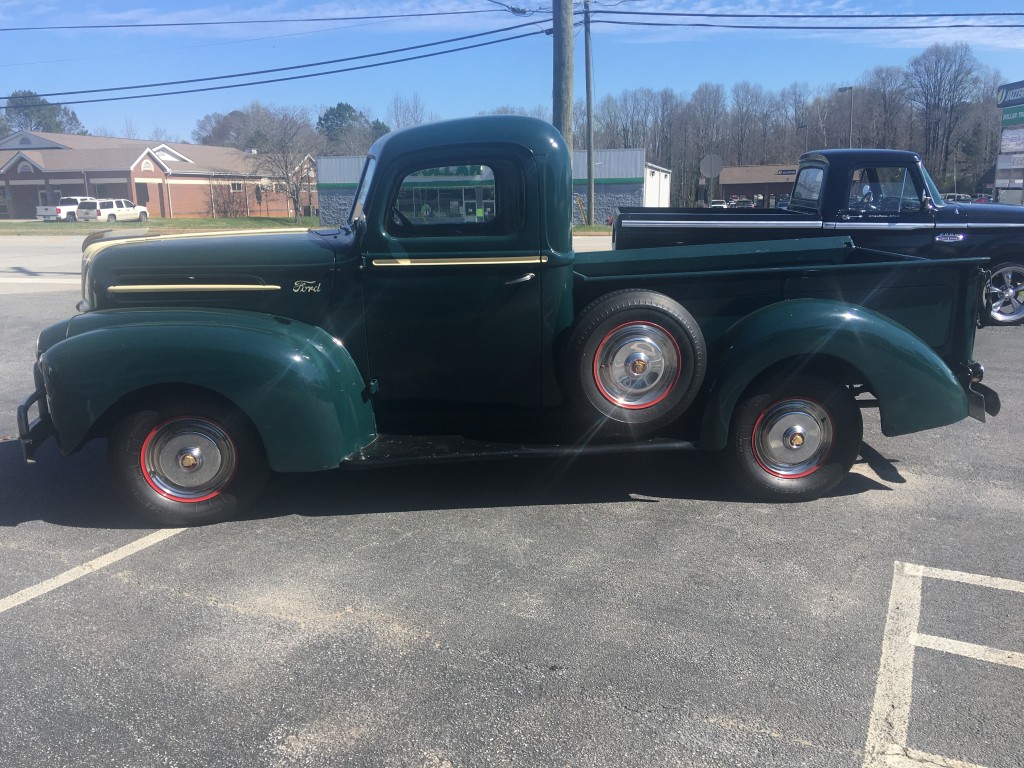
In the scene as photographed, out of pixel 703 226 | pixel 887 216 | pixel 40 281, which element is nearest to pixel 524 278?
pixel 703 226

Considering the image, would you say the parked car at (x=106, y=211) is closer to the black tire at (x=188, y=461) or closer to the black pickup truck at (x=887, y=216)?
the black pickup truck at (x=887, y=216)

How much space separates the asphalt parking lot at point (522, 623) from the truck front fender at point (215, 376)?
547 millimetres

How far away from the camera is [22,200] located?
59.0 m

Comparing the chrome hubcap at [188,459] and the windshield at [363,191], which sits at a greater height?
the windshield at [363,191]

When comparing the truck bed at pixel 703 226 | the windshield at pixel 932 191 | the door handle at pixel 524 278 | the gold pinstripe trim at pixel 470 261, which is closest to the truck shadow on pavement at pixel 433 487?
the door handle at pixel 524 278

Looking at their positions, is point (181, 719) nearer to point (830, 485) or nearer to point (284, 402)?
point (284, 402)

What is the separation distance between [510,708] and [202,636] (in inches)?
52.9

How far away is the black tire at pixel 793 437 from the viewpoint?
14.9 feet

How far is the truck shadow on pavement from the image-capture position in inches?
184

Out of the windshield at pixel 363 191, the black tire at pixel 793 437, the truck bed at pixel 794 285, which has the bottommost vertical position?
the black tire at pixel 793 437

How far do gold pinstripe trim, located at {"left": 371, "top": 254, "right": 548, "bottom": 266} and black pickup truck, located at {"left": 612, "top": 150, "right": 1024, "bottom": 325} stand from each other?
4.57 metres

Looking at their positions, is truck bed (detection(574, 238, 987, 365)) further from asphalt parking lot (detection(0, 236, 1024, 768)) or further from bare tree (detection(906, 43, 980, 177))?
bare tree (detection(906, 43, 980, 177))

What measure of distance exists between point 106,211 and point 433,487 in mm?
52087

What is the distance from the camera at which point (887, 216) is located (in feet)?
31.1
